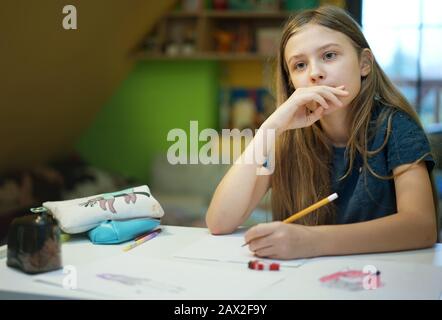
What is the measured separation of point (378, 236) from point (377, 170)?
0.24 meters

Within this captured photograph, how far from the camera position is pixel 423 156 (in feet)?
3.54

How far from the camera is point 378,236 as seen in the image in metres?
0.95

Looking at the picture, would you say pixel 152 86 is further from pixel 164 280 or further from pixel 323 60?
pixel 164 280

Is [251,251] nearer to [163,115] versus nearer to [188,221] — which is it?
[188,221]

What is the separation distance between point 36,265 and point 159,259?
177 millimetres

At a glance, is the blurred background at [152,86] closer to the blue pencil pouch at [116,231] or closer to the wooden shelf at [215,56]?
the wooden shelf at [215,56]

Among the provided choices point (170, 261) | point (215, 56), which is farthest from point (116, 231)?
point (215, 56)

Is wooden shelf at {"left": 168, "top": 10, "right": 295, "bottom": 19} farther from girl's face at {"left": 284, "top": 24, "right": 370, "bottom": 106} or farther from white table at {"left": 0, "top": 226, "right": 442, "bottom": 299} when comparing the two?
white table at {"left": 0, "top": 226, "right": 442, "bottom": 299}

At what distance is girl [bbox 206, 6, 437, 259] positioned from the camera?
1.08 metres

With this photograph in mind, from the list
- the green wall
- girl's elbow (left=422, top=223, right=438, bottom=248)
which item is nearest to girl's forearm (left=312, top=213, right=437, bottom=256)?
girl's elbow (left=422, top=223, right=438, bottom=248)

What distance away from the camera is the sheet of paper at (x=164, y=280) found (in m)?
0.75

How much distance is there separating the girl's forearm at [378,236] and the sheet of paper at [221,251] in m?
0.06

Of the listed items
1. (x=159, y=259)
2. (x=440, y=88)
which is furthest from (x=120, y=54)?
(x=159, y=259)

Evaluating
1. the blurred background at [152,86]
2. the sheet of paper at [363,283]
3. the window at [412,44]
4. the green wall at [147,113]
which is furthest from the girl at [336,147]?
the green wall at [147,113]
